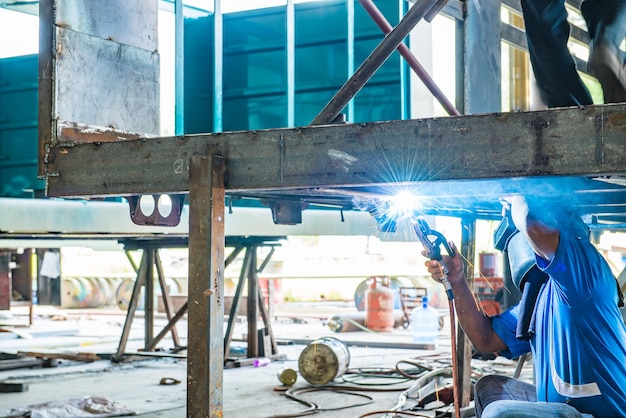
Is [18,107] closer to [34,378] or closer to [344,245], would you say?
[34,378]

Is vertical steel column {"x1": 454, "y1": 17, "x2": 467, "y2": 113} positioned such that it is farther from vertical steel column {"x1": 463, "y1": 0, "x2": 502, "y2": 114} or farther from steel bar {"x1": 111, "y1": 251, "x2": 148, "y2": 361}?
steel bar {"x1": 111, "y1": 251, "x2": 148, "y2": 361}

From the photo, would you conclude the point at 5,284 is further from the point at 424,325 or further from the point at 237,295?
the point at 424,325

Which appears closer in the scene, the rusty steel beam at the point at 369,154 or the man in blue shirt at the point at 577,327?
the rusty steel beam at the point at 369,154

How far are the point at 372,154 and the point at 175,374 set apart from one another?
6.20 m

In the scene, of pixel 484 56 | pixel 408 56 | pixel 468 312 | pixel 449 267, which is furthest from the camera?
pixel 484 56

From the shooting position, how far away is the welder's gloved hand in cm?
330

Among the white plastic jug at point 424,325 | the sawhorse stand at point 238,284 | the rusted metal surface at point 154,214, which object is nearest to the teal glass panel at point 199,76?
the sawhorse stand at point 238,284

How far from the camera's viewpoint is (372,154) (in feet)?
8.81

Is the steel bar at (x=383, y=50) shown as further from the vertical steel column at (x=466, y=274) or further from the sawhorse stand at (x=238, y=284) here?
the sawhorse stand at (x=238, y=284)

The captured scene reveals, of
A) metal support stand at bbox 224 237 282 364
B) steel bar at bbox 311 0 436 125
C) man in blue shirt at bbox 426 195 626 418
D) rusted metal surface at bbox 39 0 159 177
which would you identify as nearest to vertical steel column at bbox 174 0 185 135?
metal support stand at bbox 224 237 282 364

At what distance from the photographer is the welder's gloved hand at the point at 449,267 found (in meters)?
3.30

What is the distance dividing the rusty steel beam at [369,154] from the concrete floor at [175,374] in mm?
3359

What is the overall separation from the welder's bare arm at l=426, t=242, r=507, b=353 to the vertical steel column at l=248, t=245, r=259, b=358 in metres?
5.74

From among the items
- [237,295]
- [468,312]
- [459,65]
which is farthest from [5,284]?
[468,312]
